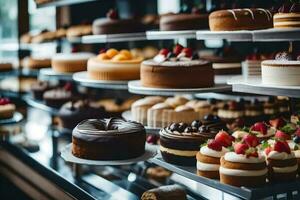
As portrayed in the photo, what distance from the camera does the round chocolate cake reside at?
329cm

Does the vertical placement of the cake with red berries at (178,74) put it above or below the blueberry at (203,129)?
above

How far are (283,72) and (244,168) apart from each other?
544 mm

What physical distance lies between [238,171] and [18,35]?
20.1 ft

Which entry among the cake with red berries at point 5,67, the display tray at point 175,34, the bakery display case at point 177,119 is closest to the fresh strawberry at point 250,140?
the bakery display case at point 177,119

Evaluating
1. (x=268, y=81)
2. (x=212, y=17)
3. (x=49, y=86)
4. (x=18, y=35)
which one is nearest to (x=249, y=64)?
(x=212, y=17)

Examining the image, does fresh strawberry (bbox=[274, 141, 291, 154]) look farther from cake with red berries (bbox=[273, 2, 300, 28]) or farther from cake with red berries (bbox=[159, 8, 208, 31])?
cake with red berries (bbox=[159, 8, 208, 31])

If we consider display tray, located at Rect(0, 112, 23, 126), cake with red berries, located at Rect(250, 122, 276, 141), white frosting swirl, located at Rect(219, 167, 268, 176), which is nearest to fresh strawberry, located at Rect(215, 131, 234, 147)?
white frosting swirl, located at Rect(219, 167, 268, 176)

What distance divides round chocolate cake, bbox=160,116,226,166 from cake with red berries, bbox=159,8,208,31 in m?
0.97

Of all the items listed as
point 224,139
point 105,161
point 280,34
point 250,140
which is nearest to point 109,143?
point 105,161

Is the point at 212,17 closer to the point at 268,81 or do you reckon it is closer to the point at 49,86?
the point at 268,81

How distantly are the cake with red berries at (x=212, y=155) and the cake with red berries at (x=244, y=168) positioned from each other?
0.36 ft

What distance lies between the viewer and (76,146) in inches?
135

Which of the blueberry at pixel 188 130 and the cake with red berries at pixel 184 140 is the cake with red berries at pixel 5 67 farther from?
the blueberry at pixel 188 130

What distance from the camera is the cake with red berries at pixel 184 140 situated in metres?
3.29
